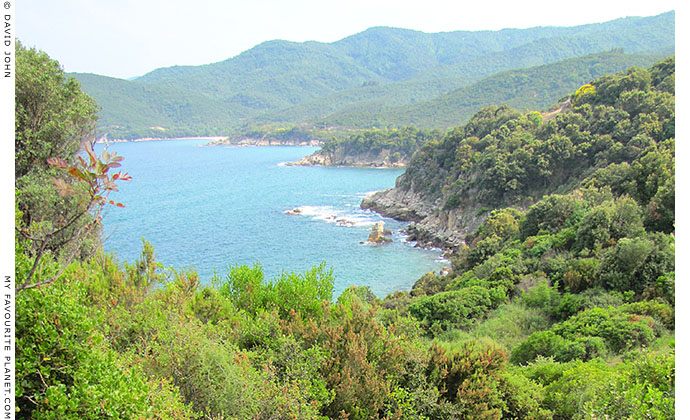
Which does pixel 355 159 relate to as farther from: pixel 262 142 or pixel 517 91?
pixel 262 142

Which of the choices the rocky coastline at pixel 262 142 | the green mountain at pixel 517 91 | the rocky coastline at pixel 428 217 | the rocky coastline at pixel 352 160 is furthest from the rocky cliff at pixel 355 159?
the rocky coastline at pixel 262 142

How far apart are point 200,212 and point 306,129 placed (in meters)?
107

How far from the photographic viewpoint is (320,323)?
10406 millimetres

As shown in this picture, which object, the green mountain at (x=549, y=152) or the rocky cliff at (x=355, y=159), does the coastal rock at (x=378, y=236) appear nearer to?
the green mountain at (x=549, y=152)

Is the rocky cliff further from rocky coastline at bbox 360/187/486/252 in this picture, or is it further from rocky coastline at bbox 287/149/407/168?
rocky coastline at bbox 360/187/486/252

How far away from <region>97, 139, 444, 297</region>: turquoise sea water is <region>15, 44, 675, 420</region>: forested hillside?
23.7 feet

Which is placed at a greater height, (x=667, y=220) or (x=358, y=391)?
(x=667, y=220)

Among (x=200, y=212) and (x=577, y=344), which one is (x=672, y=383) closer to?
(x=577, y=344)

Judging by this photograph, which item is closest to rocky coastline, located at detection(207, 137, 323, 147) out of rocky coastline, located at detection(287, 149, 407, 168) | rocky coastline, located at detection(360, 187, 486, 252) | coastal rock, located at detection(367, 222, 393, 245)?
rocky coastline, located at detection(287, 149, 407, 168)

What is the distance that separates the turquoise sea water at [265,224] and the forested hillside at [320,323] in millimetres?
7209

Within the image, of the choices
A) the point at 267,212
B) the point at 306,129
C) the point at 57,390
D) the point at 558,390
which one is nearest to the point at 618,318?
the point at 558,390

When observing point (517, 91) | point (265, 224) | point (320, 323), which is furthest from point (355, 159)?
point (320, 323)

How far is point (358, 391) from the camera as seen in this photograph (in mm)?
7426

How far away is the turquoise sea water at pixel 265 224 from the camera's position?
3841 cm
